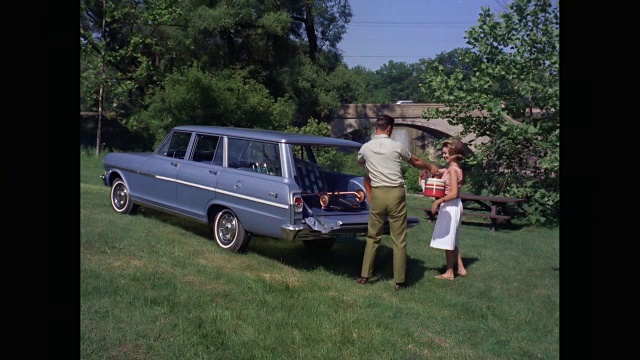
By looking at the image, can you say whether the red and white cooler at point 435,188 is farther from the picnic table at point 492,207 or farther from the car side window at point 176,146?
the car side window at point 176,146

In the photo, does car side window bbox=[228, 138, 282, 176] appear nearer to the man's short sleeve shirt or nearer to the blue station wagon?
the blue station wagon

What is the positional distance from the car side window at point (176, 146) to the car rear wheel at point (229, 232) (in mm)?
1143

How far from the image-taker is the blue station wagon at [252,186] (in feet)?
20.5

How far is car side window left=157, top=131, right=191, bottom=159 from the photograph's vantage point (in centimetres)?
775

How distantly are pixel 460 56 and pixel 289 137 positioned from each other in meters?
1.79

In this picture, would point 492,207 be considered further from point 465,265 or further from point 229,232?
point 229,232

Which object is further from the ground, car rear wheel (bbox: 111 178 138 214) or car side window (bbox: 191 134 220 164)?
car side window (bbox: 191 134 220 164)

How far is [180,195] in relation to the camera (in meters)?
7.39

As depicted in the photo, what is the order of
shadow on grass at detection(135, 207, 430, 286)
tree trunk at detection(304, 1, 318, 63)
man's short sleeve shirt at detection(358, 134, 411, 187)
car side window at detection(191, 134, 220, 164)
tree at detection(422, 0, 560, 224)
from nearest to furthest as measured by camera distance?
1. tree at detection(422, 0, 560, 224)
2. man's short sleeve shirt at detection(358, 134, 411, 187)
3. tree trunk at detection(304, 1, 318, 63)
4. shadow on grass at detection(135, 207, 430, 286)
5. car side window at detection(191, 134, 220, 164)

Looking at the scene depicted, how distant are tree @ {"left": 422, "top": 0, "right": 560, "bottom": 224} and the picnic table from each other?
0.10 m

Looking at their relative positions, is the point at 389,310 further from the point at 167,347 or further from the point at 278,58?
the point at 278,58

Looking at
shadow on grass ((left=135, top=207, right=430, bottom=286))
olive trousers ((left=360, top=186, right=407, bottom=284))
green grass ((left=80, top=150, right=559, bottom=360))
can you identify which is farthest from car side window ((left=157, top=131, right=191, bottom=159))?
olive trousers ((left=360, top=186, right=407, bottom=284))
